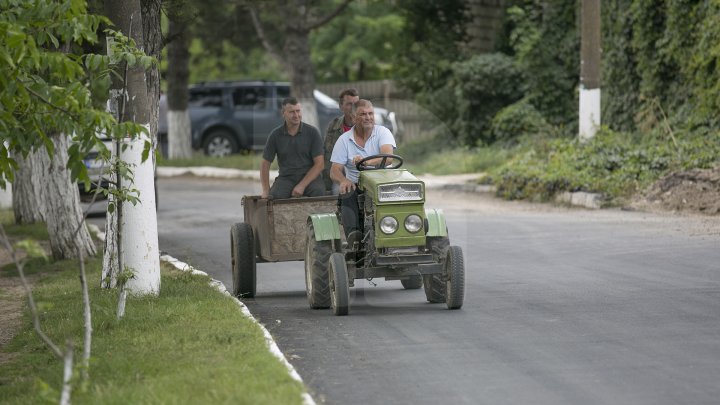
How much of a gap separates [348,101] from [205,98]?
26685mm

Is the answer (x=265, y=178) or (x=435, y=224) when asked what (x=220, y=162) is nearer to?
(x=265, y=178)

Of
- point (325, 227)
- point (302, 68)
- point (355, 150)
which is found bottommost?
point (325, 227)

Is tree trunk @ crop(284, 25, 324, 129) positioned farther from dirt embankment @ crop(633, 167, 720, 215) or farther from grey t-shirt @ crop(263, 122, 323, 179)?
grey t-shirt @ crop(263, 122, 323, 179)

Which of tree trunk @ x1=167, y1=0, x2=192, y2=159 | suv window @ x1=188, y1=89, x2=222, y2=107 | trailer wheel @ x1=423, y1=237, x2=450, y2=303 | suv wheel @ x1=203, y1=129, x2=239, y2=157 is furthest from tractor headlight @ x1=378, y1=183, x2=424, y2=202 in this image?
suv window @ x1=188, y1=89, x2=222, y2=107

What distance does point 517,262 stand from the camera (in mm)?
15078

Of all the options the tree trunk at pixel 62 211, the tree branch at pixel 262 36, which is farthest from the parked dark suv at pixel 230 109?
the tree trunk at pixel 62 211

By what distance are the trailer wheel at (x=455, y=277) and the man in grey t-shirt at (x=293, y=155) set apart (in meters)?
2.42

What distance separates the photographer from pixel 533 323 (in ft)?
35.2

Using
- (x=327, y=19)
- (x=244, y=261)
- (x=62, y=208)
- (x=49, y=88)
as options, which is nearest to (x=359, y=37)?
(x=327, y=19)

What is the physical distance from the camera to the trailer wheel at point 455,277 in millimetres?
11391

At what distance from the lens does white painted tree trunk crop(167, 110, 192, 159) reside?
3800cm

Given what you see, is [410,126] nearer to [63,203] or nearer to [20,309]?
[63,203]

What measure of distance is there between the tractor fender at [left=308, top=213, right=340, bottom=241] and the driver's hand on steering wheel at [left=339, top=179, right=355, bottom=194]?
0.28 metres

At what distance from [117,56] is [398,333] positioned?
3113 mm
